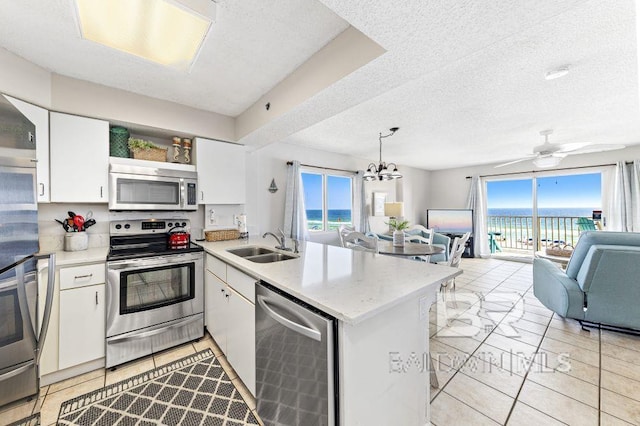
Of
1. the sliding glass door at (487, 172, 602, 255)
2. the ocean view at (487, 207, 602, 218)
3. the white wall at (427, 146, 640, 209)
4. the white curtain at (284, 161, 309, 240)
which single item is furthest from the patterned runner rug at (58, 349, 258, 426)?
the ocean view at (487, 207, 602, 218)

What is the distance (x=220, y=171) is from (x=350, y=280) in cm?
227

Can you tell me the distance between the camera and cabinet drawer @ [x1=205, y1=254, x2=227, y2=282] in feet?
6.39

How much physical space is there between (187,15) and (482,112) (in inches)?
122

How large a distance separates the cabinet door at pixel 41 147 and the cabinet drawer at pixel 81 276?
655 millimetres

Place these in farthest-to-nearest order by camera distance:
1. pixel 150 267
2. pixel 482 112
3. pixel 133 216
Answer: pixel 482 112, pixel 133 216, pixel 150 267

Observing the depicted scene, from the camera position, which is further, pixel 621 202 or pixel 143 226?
pixel 621 202

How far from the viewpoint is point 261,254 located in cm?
242

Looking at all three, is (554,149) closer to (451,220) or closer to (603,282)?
(603,282)

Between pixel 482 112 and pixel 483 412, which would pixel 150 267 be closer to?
pixel 483 412

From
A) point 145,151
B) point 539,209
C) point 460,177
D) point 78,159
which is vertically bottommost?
point 539,209

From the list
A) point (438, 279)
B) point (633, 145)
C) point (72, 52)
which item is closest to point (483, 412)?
point (438, 279)

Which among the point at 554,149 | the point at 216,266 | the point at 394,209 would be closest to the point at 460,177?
the point at 394,209

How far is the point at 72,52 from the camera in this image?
174cm
